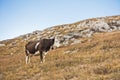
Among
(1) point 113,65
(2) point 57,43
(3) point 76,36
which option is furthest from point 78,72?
(3) point 76,36

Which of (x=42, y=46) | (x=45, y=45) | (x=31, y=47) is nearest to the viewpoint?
(x=42, y=46)

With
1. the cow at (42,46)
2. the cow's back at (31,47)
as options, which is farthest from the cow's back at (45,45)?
the cow's back at (31,47)

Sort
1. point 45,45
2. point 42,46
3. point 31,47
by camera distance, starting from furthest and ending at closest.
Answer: point 31,47
point 45,45
point 42,46

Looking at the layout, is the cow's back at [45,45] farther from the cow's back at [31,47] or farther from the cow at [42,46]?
the cow's back at [31,47]

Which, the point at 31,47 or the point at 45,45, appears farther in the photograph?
the point at 31,47

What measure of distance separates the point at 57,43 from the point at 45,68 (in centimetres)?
3194

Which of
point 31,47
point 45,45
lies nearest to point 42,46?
→ point 45,45

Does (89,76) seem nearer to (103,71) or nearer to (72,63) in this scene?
(103,71)

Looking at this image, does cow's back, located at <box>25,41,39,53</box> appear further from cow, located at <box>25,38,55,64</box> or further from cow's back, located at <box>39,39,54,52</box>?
cow's back, located at <box>39,39,54,52</box>

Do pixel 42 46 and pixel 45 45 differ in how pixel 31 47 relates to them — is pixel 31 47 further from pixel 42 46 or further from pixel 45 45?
pixel 45 45

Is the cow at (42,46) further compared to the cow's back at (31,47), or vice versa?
the cow's back at (31,47)

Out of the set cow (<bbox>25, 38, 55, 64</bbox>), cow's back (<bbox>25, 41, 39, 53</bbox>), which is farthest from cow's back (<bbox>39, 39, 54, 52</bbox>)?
cow's back (<bbox>25, 41, 39, 53</bbox>)

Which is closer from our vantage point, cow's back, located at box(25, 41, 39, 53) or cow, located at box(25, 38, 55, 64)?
cow, located at box(25, 38, 55, 64)

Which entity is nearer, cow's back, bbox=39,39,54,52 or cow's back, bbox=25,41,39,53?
cow's back, bbox=39,39,54,52
